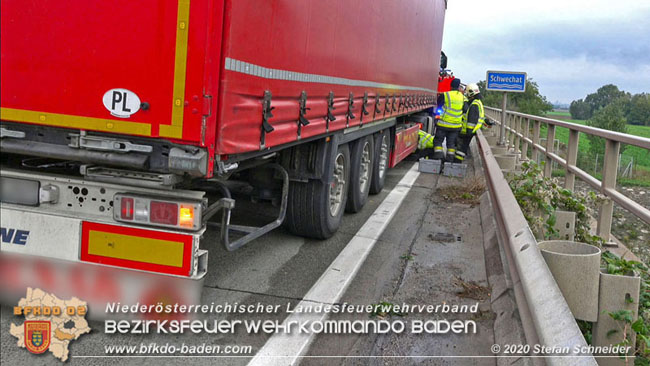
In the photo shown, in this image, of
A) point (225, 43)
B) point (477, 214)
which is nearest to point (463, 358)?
point (225, 43)

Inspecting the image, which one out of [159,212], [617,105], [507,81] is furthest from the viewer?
[617,105]

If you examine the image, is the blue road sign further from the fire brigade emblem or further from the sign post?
the fire brigade emblem

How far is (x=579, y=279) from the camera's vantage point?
3.96 metres

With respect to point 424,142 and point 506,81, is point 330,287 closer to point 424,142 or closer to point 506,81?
point 424,142

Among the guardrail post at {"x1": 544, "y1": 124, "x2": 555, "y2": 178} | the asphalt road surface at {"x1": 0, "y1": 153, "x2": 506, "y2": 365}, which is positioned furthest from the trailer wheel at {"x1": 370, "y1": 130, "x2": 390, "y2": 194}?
the guardrail post at {"x1": 544, "y1": 124, "x2": 555, "y2": 178}

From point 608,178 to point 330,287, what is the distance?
8.70 feet

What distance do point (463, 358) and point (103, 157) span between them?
2.56 metres

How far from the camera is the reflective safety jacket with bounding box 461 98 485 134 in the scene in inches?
555

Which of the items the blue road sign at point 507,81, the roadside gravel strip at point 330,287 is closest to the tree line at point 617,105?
the blue road sign at point 507,81

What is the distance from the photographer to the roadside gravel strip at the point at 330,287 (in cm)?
399

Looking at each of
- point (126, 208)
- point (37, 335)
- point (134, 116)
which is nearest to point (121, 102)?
point (134, 116)

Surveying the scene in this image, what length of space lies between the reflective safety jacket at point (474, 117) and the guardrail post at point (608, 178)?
8312 mm

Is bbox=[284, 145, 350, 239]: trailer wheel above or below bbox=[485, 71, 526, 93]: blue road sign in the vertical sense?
below

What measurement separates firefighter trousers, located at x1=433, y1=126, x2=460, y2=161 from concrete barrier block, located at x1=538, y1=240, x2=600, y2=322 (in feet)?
32.1
